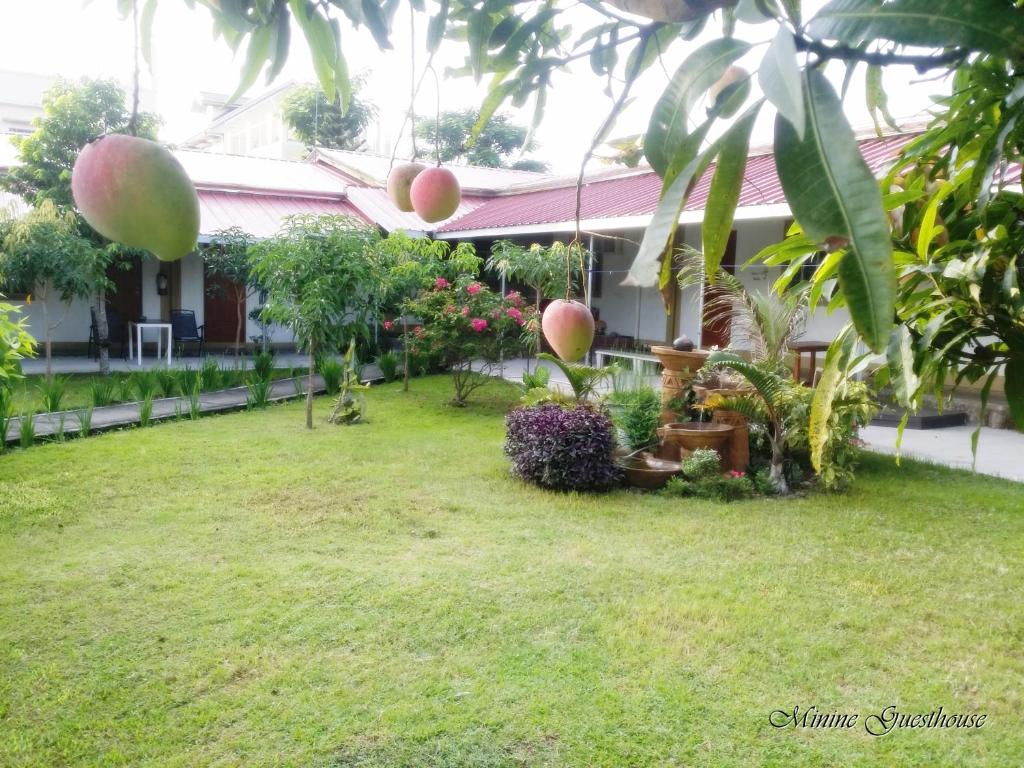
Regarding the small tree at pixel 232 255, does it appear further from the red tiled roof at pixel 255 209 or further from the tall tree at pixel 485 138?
the tall tree at pixel 485 138

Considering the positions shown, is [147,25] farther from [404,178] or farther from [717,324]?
[717,324]

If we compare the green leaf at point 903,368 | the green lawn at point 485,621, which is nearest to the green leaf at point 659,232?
the green leaf at point 903,368

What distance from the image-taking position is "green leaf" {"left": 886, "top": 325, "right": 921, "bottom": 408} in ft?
3.93

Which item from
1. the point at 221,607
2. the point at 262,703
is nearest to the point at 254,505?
the point at 221,607

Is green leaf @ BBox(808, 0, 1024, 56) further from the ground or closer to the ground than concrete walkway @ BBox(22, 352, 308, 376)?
further from the ground

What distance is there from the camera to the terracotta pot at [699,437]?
6270 millimetres

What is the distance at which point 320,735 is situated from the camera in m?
2.86

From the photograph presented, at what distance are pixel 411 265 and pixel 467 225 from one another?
344 centimetres

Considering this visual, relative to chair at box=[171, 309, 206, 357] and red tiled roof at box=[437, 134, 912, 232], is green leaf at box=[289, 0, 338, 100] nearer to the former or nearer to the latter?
red tiled roof at box=[437, 134, 912, 232]

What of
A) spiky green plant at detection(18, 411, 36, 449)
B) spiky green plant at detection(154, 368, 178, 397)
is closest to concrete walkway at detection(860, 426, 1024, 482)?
spiky green plant at detection(18, 411, 36, 449)

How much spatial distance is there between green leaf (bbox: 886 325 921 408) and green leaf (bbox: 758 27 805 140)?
2.61ft

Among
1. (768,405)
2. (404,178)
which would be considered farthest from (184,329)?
(404,178)

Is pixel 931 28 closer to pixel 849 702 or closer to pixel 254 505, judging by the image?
pixel 849 702

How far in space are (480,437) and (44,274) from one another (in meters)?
5.58
